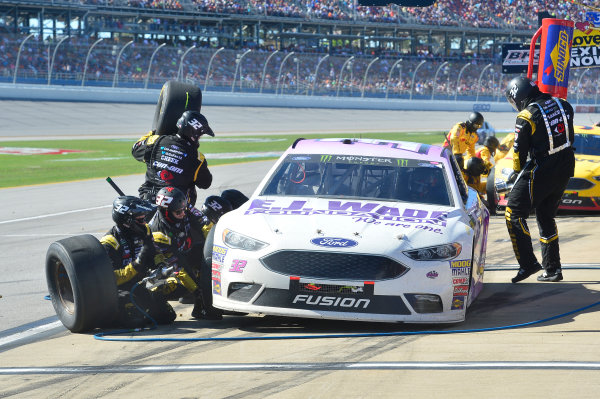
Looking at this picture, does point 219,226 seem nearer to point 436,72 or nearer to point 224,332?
point 224,332

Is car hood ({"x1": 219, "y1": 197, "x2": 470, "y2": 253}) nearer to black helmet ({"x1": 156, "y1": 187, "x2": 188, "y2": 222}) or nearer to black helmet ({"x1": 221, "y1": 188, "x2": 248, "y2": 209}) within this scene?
black helmet ({"x1": 156, "y1": 187, "x2": 188, "y2": 222})

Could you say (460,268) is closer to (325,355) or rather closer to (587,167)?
(325,355)

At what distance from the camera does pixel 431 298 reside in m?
5.69

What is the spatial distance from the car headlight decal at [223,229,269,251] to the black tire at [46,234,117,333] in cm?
82

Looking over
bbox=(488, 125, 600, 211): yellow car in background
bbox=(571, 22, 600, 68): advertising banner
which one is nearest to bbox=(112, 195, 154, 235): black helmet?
bbox=(488, 125, 600, 211): yellow car in background

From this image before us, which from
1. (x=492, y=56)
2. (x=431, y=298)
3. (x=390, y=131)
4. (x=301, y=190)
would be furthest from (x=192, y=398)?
(x=492, y=56)

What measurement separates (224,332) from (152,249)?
2.71 feet

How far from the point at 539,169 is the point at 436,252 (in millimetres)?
2135

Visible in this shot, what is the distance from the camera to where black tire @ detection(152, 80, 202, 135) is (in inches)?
320

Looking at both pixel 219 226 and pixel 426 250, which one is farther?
pixel 219 226

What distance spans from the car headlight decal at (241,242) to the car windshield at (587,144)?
9.28 m

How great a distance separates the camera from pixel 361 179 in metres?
6.80

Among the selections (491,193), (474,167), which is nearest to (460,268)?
(474,167)

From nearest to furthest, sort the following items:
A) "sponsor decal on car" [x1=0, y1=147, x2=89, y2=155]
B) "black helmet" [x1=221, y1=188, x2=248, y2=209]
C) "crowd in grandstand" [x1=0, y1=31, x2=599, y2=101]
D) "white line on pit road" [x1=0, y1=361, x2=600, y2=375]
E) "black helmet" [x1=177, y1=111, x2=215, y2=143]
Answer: "white line on pit road" [x1=0, y1=361, x2=600, y2=375]
"black helmet" [x1=177, y1=111, x2=215, y2=143]
"black helmet" [x1=221, y1=188, x2=248, y2=209]
"sponsor decal on car" [x1=0, y1=147, x2=89, y2=155]
"crowd in grandstand" [x1=0, y1=31, x2=599, y2=101]
